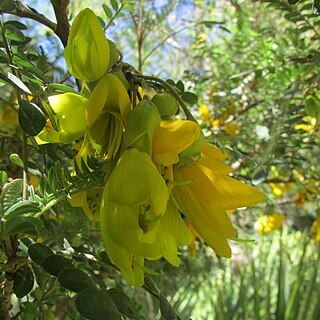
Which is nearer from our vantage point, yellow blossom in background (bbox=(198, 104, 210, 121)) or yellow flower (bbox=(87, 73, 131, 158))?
yellow flower (bbox=(87, 73, 131, 158))

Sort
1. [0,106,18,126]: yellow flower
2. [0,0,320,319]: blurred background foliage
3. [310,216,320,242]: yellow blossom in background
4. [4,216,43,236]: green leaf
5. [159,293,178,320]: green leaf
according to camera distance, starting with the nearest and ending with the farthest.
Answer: [4,216,43,236]: green leaf
[159,293,178,320]: green leaf
[0,0,320,319]: blurred background foliage
[0,106,18,126]: yellow flower
[310,216,320,242]: yellow blossom in background

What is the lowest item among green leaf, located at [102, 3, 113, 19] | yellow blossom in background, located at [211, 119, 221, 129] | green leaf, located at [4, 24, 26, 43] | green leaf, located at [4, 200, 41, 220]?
green leaf, located at [4, 200, 41, 220]

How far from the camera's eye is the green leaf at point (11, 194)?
1.34 ft

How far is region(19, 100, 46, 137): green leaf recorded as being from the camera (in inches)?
18.3

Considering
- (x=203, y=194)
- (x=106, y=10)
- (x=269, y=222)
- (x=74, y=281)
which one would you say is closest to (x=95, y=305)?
(x=74, y=281)

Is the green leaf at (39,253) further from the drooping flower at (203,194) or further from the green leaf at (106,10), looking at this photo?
the green leaf at (106,10)

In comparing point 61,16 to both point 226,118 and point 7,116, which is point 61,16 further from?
point 226,118

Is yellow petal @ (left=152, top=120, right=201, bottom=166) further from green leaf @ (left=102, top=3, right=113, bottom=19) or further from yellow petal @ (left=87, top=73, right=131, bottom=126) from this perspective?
green leaf @ (left=102, top=3, right=113, bottom=19)

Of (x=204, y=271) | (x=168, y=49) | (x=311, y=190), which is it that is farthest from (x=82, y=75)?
(x=168, y=49)

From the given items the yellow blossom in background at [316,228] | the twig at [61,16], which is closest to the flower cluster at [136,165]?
the twig at [61,16]

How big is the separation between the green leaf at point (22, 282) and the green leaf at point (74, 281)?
0.07 metres

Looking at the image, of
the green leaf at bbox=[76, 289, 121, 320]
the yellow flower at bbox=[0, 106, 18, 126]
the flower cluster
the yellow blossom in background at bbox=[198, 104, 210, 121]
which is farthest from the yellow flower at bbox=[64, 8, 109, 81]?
the yellow blossom in background at bbox=[198, 104, 210, 121]

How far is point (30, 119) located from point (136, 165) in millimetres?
118

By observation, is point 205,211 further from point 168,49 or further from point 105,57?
point 168,49
